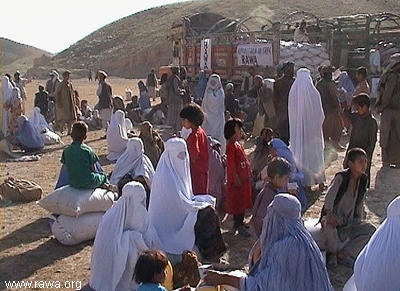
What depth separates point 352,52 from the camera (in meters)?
17.5

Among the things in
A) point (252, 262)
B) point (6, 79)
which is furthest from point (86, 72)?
point (252, 262)

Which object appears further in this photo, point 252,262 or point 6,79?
point 6,79

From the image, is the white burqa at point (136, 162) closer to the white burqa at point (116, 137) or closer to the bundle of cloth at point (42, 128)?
the white burqa at point (116, 137)

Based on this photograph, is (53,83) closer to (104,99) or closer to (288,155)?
(104,99)

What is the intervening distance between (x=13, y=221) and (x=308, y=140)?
12.8 feet

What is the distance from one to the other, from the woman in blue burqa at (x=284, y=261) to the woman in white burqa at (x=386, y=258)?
1.14 ft

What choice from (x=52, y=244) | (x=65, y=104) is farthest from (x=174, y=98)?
(x=52, y=244)

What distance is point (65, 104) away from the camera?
13.1 m

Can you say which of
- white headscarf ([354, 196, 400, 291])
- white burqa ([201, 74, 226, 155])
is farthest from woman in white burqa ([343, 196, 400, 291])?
white burqa ([201, 74, 226, 155])

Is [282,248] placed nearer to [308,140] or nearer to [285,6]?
[308,140]

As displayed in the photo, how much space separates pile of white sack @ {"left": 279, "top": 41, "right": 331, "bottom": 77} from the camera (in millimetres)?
15508

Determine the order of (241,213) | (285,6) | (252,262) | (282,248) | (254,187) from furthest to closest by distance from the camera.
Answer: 1. (285,6)
2. (254,187)
3. (241,213)
4. (252,262)
5. (282,248)

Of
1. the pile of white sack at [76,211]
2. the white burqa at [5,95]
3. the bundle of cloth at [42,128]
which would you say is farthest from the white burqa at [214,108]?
the bundle of cloth at [42,128]

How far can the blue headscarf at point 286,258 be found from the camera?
3.39 metres
